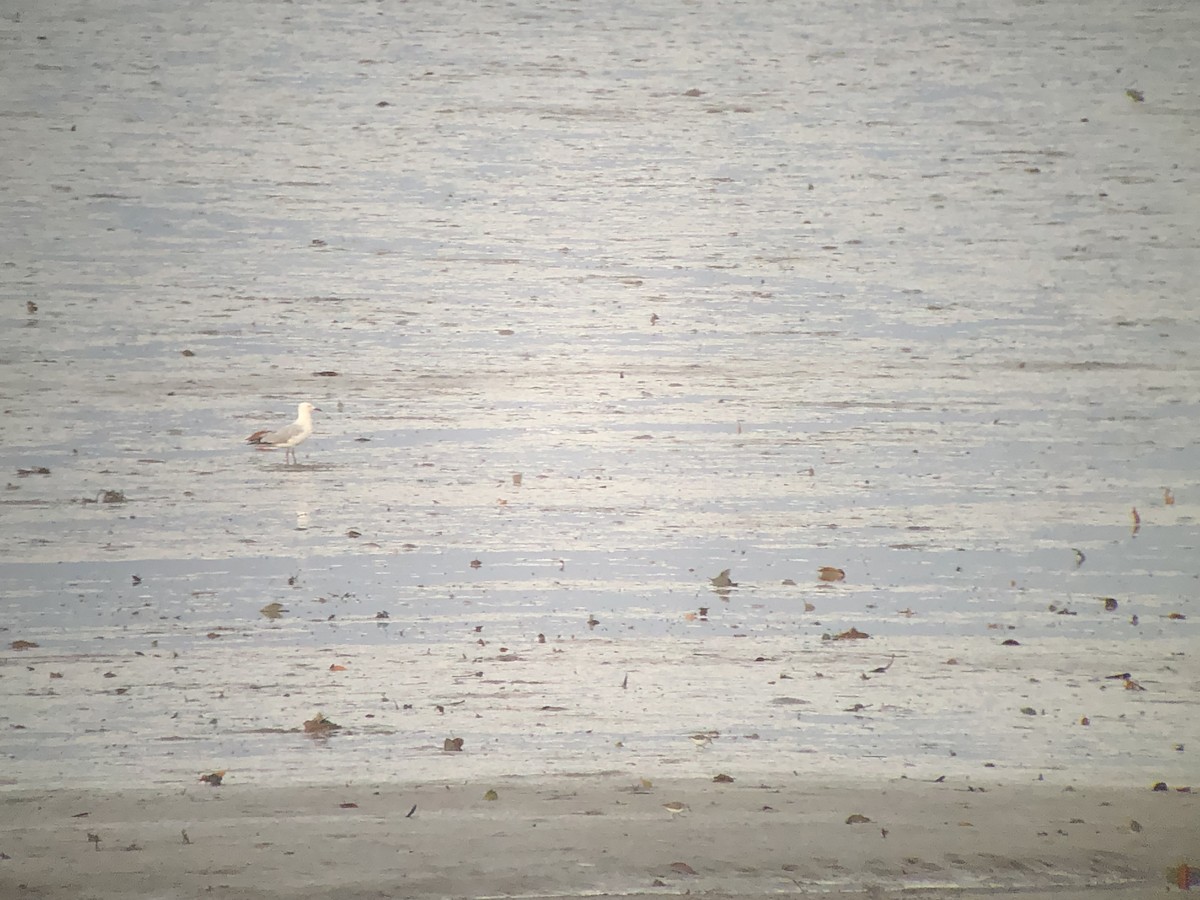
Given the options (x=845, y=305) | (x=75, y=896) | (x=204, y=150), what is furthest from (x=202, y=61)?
(x=75, y=896)

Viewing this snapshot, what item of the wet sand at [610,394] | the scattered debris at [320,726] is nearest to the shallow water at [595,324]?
the wet sand at [610,394]

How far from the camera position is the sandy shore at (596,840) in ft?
3.50

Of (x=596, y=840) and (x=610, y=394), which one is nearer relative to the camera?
(x=596, y=840)

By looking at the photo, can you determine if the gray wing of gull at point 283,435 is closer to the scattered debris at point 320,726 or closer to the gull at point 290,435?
the gull at point 290,435

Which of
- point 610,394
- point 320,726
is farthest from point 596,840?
point 610,394

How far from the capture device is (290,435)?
1242mm

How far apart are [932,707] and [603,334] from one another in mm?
701

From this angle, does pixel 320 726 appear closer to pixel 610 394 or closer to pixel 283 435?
pixel 283 435

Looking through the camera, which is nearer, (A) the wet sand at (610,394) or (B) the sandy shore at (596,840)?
(B) the sandy shore at (596,840)

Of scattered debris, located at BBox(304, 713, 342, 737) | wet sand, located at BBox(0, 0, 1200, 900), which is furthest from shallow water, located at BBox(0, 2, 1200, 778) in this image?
scattered debris, located at BBox(304, 713, 342, 737)

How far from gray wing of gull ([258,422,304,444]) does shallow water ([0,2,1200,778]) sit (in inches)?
1.3

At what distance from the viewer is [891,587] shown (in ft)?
4.19

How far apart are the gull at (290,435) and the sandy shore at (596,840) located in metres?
0.45

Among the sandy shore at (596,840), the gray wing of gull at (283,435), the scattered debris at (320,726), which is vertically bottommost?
the sandy shore at (596,840)
